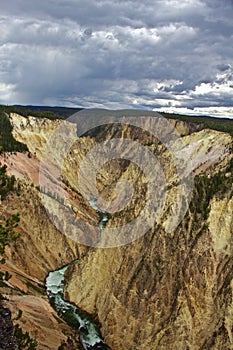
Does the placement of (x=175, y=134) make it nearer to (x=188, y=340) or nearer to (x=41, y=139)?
(x=41, y=139)

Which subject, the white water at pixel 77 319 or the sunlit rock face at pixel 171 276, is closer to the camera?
the sunlit rock face at pixel 171 276

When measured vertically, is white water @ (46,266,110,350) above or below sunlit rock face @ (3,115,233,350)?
below

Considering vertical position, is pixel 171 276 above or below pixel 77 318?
above

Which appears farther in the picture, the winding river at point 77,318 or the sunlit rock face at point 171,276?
the winding river at point 77,318

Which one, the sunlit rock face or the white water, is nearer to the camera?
the sunlit rock face

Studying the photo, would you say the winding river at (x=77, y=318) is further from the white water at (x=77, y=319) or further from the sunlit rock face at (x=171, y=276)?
the sunlit rock face at (x=171, y=276)

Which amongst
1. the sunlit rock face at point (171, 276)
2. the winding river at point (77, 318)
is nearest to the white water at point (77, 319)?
the winding river at point (77, 318)

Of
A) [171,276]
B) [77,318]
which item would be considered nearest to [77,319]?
[77,318]

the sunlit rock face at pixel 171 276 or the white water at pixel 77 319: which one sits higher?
the sunlit rock face at pixel 171 276

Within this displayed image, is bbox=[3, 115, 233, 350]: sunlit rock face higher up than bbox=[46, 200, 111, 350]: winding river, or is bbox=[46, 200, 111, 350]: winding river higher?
bbox=[3, 115, 233, 350]: sunlit rock face

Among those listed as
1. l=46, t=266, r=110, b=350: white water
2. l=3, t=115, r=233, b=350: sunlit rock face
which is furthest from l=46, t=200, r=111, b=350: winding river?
l=3, t=115, r=233, b=350: sunlit rock face

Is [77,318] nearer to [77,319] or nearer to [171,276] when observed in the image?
[77,319]

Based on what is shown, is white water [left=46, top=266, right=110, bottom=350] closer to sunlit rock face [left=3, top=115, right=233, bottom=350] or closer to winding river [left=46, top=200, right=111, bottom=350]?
winding river [left=46, top=200, right=111, bottom=350]
